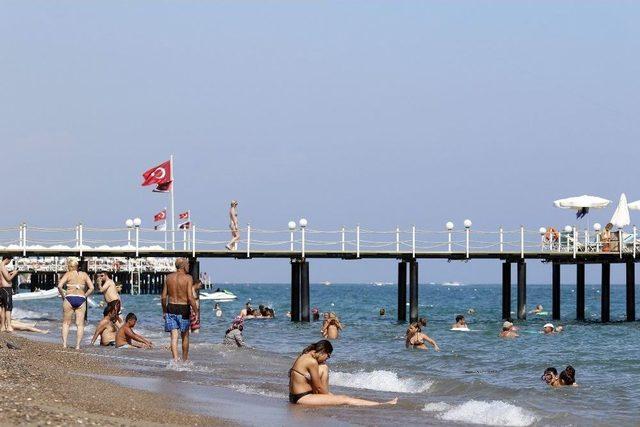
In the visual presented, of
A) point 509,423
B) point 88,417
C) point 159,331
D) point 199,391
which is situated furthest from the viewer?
point 159,331

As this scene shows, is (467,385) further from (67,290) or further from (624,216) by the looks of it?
(624,216)

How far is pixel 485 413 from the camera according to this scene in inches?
523

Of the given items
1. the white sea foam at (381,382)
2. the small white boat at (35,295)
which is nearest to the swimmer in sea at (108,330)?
the white sea foam at (381,382)

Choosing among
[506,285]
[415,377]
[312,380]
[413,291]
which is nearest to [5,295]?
[415,377]

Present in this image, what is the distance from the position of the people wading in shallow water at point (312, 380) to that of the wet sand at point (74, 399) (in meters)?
1.36

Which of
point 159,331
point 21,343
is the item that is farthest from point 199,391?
point 159,331

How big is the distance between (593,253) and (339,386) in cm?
2164

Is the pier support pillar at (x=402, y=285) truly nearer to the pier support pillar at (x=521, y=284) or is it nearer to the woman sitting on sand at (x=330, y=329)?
the pier support pillar at (x=521, y=284)

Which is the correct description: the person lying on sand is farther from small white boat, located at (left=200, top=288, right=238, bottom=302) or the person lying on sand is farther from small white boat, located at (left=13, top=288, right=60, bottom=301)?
small white boat, located at (left=200, top=288, right=238, bottom=302)

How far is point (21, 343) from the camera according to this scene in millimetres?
18625

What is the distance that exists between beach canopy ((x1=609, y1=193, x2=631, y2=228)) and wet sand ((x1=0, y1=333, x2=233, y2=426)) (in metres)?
26.6

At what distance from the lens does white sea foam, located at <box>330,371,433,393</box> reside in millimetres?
17266

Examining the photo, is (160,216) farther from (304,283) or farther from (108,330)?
(108,330)

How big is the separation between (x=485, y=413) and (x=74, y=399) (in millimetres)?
4836
